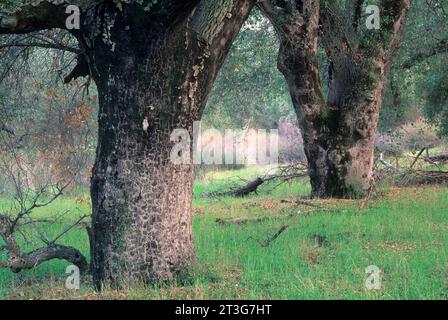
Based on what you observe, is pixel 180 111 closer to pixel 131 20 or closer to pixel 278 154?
pixel 131 20

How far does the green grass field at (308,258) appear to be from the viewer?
6.18 metres

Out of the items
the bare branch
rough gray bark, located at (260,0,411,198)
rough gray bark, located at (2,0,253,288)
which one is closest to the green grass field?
rough gray bark, located at (2,0,253,288)

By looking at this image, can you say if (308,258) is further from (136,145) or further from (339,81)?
(339,81)

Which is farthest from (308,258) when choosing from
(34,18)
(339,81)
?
(339,81)

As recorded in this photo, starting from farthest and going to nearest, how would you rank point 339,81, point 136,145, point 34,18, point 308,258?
point 339,81 < point 308,258 < point 136,145 < point 34,18

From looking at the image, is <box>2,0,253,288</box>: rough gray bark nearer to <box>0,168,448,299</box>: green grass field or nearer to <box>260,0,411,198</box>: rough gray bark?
<box>0,168,448,299</box>: green grass field

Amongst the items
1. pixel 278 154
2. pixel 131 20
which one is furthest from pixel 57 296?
pixel 278 154

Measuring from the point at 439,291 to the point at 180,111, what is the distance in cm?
327

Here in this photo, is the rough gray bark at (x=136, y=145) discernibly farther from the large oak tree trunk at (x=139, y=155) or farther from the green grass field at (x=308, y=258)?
the green grass field at (x=308, y=258)

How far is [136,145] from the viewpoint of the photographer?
660 cm

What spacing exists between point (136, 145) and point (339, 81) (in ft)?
27.2

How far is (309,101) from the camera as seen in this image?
13.7m

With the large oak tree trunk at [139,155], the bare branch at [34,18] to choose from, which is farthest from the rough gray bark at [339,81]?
the bare branch at [34,18]

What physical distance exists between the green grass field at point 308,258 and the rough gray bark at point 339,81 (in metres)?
1.54
